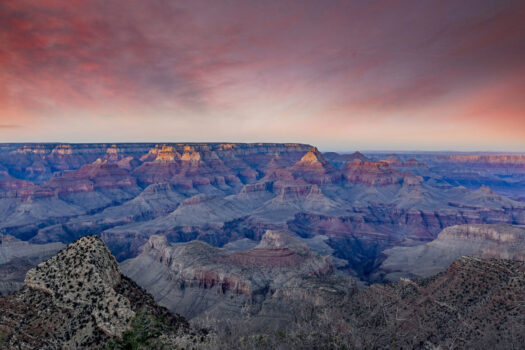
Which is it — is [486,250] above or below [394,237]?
above

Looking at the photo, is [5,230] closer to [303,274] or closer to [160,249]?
[160,249]

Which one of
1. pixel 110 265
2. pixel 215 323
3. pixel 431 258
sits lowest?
pixel 431 258

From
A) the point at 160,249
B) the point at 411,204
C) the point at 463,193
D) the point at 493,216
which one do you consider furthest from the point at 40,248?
the point at 463,193

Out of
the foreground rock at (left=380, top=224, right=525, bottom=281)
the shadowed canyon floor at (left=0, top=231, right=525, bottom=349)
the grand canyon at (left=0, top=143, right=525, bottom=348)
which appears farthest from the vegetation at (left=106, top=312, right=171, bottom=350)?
the foreground rock at (left=380, top=224, right=525, bottom=281)

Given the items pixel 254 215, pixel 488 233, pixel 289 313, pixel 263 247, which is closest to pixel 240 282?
pixel 289 313

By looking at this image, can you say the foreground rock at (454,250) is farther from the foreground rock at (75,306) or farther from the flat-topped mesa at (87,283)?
the flat-topped mesa at (87,283)

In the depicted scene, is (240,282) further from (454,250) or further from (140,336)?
(454,250)

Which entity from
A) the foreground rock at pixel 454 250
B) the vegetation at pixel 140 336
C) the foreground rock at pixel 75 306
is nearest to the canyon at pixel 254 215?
the foreground rock at pixel 454 250
